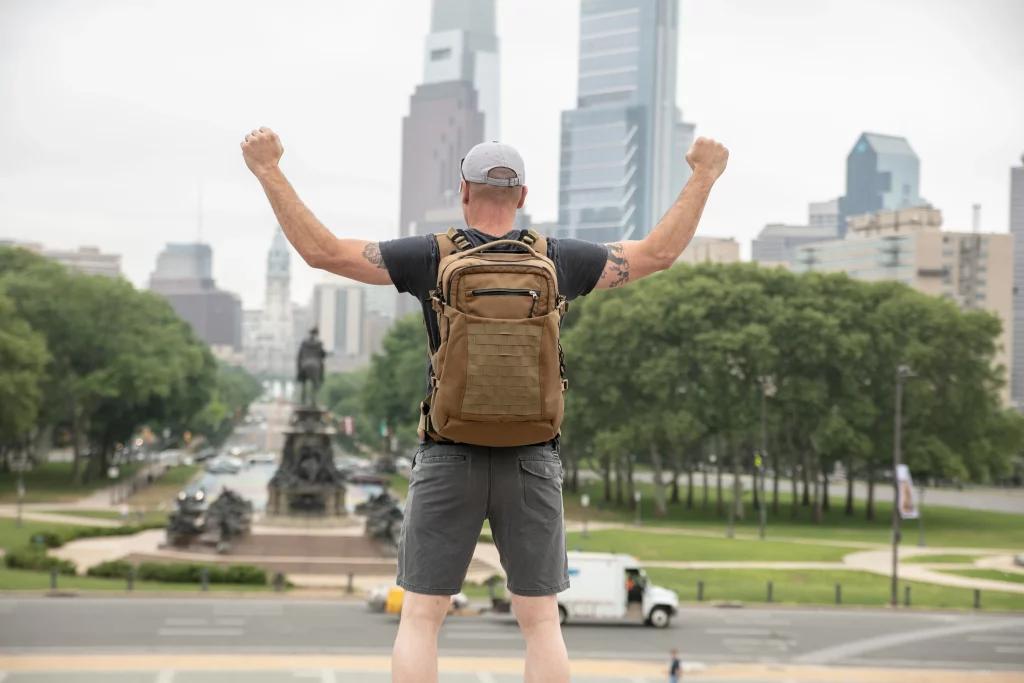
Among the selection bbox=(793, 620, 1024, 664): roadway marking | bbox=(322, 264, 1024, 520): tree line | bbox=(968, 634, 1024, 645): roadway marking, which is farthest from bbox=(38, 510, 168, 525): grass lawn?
bbox=(968, 634, 1024, 645): roadway marking

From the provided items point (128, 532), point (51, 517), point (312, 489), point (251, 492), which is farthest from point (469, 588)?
point (251, 492)

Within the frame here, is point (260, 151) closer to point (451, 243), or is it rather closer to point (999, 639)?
point (451, 243)

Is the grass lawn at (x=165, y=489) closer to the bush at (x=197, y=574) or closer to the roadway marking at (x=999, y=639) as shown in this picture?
the bush at (x=197, y=574)

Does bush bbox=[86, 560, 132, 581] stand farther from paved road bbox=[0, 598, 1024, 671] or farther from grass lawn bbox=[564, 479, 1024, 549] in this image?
grass lawn bbox=[564, 479, 1024, 549]

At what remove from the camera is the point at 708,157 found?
217 inches

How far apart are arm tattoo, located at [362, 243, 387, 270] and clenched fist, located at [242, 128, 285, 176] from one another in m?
0.53

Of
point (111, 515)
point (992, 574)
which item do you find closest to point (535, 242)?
point (992, 574)

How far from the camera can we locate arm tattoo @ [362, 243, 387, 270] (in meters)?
4.98

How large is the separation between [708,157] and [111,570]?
123 ft

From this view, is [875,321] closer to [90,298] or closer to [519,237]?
[90,298]

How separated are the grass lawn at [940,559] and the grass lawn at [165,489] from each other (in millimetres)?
31607

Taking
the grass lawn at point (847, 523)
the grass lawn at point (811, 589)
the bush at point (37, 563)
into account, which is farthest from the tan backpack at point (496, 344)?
the grass lawn at point (847, 523)

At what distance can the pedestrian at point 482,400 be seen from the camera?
186 inches

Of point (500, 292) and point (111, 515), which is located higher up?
point (500, 292)
